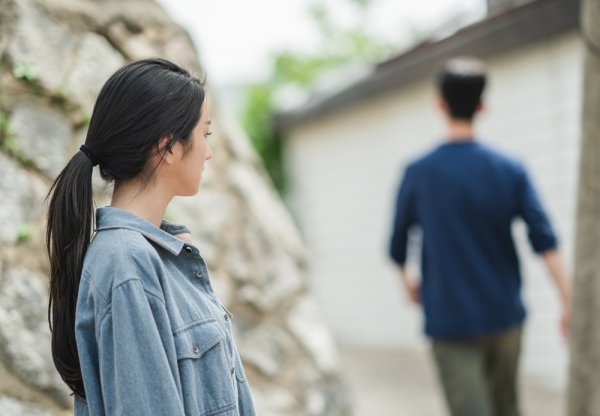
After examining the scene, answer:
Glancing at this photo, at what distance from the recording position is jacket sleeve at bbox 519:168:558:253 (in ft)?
13.2

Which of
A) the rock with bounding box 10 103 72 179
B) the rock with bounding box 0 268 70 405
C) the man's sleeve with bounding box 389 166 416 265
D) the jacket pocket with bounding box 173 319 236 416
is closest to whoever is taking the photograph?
the jacket pocket with bounding box 173 319 236 416

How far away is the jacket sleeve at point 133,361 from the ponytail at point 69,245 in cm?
20

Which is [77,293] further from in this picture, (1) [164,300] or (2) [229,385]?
(2) [229,385]

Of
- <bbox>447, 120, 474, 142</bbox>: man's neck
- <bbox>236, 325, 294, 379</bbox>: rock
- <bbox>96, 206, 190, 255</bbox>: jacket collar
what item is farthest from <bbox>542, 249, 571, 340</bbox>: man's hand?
<bbox>96, 206, 190, 255</bbox>: jacket collar

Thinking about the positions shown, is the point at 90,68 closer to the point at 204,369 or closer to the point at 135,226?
the point at 135,226

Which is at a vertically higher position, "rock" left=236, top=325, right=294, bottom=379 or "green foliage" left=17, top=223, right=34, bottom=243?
"green foliage" left=17, top=223, right=34, bottom=243

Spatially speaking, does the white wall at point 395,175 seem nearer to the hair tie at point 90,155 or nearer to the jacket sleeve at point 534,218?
the jacket sleeve at point 534,218

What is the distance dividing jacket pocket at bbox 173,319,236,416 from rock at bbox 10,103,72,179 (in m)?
1.70

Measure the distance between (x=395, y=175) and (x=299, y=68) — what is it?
12.7 metres

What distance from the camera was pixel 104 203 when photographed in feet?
11.8

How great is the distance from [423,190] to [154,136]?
7.70 ft

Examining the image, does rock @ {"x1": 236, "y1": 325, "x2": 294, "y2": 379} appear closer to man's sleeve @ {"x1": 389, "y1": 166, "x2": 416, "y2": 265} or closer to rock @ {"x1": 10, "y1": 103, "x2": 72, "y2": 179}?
man's sleeve @ {"x1": 389, "y1": 166, "x2": 416, "y2": 265}

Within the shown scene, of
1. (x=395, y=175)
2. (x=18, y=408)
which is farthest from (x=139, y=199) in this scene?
(x=395, y=175)

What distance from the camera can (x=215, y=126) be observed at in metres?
4.46
